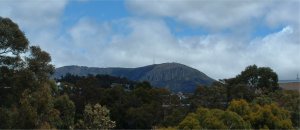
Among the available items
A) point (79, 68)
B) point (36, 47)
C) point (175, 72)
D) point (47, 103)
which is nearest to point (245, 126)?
point (47, 103)

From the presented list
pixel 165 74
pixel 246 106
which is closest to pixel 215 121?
pixel 246 106

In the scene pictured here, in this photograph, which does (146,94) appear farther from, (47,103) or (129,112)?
(47,103)

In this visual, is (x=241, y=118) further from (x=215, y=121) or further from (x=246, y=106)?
(x=246, y=106)

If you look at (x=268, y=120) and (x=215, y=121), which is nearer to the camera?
(x=215, y=121)

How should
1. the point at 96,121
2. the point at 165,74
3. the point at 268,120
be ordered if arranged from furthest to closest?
the point at 165,74, the point at 96,121, the point at 268,120

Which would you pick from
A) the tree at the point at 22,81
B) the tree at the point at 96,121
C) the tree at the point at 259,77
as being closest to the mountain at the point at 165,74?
the tree at the point at 259,77

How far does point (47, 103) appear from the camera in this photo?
14.0m

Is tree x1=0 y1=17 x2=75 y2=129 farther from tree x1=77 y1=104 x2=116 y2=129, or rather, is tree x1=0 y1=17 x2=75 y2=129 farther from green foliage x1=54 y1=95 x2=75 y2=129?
green foliage x1=54 y1=95 x2=75 y2=129

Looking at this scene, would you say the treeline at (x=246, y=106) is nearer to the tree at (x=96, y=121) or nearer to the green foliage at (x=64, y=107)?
the tree at (x=96, y=121)

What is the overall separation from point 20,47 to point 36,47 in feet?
1.56

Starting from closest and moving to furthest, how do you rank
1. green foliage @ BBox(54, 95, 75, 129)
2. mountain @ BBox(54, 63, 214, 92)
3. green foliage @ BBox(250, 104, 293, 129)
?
green foliage @ BBox(250, 104, 293, 129), green foliage @ BBox(54, 95, 75, 129), mountain @ BBox(54, 63, 214, 92)

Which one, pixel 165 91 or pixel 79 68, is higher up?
pixel 79 68

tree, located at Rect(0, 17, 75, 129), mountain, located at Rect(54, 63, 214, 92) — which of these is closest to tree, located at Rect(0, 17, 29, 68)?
tree, located at Rect(0, 17, 75, 129)

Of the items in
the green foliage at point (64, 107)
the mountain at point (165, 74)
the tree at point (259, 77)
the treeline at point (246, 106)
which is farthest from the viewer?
the mountain at point (165, 74)
